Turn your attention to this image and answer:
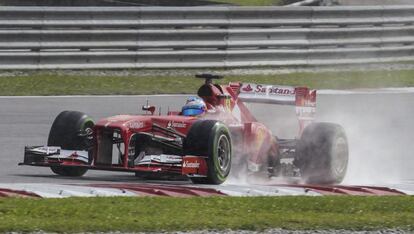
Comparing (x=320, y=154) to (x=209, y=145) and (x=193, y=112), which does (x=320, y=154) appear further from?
(x=209, y=145)

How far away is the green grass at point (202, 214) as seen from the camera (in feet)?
27.9

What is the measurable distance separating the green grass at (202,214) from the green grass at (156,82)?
25.8ft

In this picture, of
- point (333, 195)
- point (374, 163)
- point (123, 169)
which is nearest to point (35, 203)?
point (123, 169)

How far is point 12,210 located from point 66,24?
385 inches

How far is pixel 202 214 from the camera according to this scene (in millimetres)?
9062

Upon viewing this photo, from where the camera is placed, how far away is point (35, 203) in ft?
30.8

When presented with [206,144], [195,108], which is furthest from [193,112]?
[206,144]

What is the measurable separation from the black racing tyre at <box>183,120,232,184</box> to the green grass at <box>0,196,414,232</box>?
1283 millimetres

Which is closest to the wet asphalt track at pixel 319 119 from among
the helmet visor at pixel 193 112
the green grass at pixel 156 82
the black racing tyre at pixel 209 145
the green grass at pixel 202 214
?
the green grass at pixel 156 82

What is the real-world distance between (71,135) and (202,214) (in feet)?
10.5

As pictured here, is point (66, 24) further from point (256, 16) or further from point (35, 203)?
point (35, 203)

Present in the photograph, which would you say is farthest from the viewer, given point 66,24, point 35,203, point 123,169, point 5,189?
point 66,24

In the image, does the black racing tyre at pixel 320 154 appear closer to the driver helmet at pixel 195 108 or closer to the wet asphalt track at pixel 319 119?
the wet asphalt track at pixel 319 119

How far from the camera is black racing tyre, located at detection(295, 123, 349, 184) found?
1220 cm
